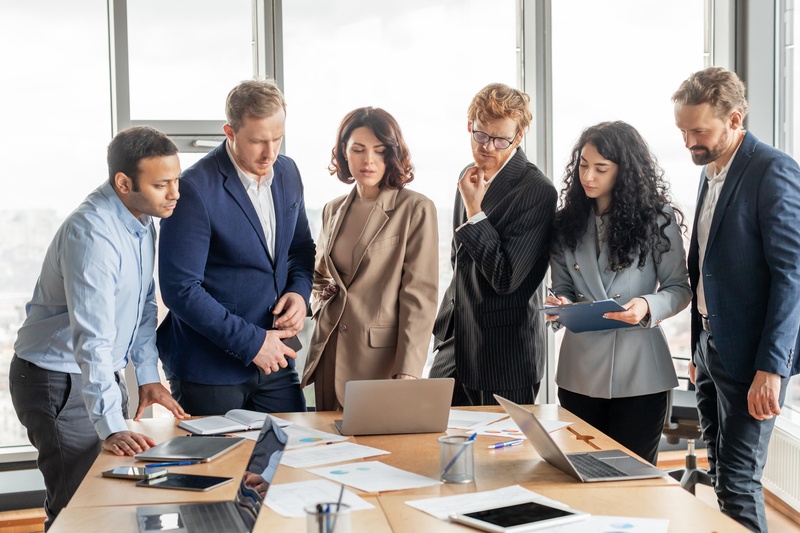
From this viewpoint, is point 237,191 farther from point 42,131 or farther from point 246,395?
point 42,131

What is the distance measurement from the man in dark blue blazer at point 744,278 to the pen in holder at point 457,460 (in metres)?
1.17

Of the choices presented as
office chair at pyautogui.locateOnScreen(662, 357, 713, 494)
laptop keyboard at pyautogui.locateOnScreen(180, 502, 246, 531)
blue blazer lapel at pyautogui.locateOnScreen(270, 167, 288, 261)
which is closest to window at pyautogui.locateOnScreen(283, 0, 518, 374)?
blue blazer lapel at pyautogui.locateOnScreen(270, 167, 288, 261)

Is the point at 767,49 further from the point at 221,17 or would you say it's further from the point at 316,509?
the point at 316,509

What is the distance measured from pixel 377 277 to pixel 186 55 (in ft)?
6.32

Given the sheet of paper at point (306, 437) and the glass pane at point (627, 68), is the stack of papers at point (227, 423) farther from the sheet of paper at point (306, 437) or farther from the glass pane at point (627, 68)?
the glass pane at point (627, 68)

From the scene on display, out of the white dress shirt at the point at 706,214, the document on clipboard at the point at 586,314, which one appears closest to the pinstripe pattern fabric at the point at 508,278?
the document on clipboard at the point at 586,314

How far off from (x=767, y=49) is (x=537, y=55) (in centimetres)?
116

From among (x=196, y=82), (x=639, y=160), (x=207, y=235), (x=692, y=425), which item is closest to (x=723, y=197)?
(x=639, y=160)

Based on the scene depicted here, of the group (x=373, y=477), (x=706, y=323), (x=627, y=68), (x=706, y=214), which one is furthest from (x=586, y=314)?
(x=627, y=68)

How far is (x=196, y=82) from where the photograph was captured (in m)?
4.03

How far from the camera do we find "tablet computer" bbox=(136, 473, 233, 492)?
1793mm

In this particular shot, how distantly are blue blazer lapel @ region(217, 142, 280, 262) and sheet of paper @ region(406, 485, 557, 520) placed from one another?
1297 mm

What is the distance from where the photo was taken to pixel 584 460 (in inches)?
78.2

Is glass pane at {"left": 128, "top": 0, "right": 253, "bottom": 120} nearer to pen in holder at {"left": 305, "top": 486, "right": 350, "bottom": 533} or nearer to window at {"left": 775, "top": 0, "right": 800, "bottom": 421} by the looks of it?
window at {"left": 775, "top": 0, "right": 800, "bottom": 421}
